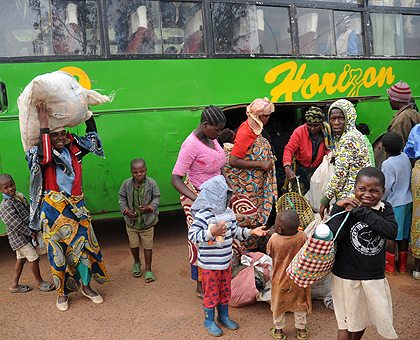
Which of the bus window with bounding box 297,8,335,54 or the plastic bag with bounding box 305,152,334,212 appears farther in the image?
the bus window with bounding box 297,8,335,54

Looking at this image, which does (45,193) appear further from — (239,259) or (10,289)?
(239,259)

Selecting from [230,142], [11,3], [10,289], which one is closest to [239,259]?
[230,142]

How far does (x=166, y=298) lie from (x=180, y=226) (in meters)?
2.26

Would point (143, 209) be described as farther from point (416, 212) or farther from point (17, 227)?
point (416, 212)

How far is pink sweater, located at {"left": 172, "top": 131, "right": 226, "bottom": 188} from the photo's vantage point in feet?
10.5

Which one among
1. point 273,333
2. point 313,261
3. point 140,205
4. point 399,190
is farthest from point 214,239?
point 399,190

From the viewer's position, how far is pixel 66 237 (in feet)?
11.0

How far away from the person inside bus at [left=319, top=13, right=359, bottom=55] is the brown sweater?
3.61 metres

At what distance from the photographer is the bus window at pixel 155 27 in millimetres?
4469

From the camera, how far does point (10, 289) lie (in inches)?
150

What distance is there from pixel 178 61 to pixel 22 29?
1862mm

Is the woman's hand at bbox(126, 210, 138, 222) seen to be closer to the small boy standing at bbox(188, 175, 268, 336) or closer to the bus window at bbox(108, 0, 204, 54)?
the small boy standing at bbox(188, 175, 268, 336)

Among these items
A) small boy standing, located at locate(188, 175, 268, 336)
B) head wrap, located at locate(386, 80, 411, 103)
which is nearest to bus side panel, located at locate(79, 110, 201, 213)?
Result: small boy standing, located at locate(188, 175, 268, 336)

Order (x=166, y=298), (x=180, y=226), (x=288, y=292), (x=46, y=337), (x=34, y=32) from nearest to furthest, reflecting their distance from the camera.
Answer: (x=288, y=292)
(x=46, y=337)
(x=166, y=298)
(x=34, y=32)
(x=180, y=226)
